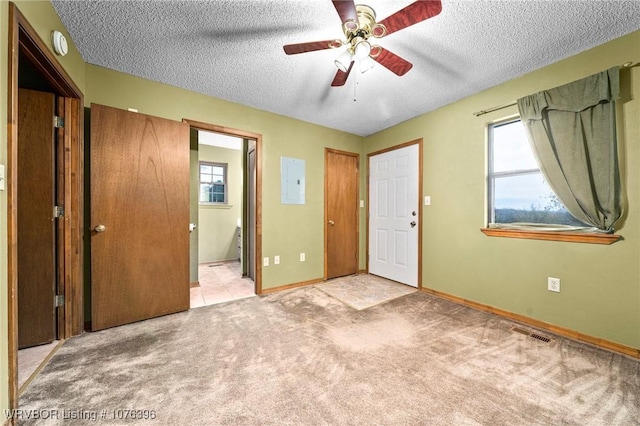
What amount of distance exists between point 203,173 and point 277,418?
15.8 ft

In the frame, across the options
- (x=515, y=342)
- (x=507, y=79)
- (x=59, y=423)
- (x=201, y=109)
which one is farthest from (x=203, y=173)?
(x=515, y=342)

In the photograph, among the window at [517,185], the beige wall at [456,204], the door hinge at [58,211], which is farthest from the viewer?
the window at [517,185]

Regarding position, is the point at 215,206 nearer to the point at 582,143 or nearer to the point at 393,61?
the point at 393,61

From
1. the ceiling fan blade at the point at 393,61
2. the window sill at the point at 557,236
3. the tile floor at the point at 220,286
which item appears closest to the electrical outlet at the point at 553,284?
the window sill at the point at 557,236

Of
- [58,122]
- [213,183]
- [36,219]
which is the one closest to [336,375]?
[36,219]

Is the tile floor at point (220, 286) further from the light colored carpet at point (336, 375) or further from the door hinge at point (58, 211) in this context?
the door hinge at point (58, 211)

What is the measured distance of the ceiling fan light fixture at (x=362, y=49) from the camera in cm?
148

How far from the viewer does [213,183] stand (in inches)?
203

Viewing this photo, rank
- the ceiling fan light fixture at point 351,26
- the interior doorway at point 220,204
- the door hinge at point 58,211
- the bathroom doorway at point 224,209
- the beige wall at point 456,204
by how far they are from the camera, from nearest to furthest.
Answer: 1. the ceiling fan light fixture at point 351,26
2. the beige wall at point 456,204
3. the door hinge at point 58,211
4. the bathroom doorway at point 224,209
5. the interior doorway at point 220,204

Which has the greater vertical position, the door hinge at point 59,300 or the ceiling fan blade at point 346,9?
the ceiling fan blade at point 346,9

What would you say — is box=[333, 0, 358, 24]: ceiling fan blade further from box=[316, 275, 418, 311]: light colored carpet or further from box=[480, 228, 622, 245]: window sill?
box=[316, 275, 418, 311]: light colored carpet

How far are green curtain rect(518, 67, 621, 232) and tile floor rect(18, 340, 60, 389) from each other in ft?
13.6

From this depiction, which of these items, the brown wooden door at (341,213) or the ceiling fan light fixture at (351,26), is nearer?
the ceiling fan light fixture at (351,26)

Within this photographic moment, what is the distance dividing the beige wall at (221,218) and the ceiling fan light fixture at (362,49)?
4.15 m
